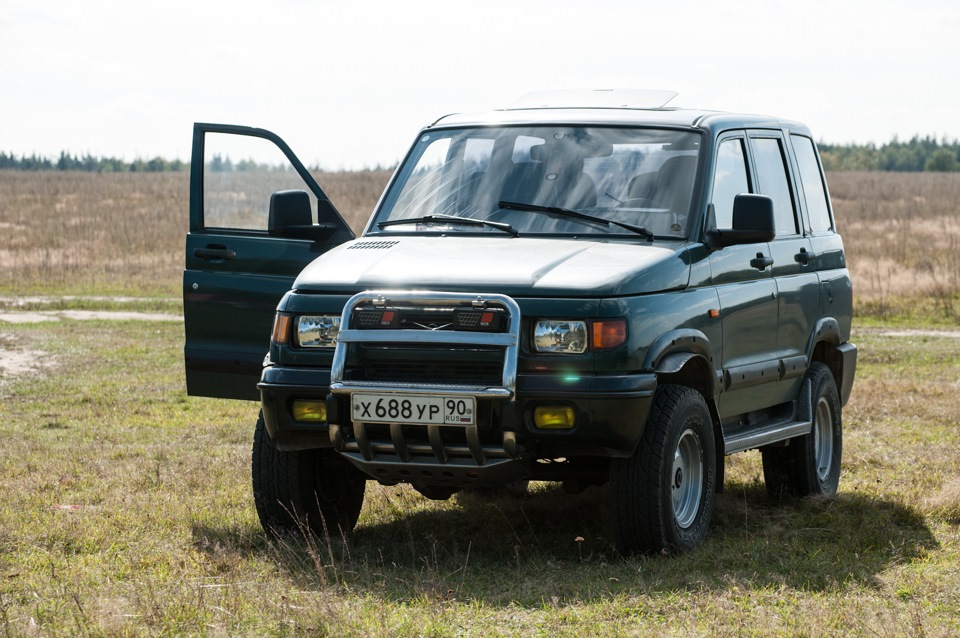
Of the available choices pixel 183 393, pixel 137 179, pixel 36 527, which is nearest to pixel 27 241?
pixel 183 393

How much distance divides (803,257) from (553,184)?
1.93m

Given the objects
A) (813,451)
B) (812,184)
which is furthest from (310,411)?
(812,184)

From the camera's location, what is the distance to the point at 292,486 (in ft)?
21.4

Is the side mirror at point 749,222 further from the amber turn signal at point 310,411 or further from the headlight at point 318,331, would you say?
the amber turn signal at point 310,411

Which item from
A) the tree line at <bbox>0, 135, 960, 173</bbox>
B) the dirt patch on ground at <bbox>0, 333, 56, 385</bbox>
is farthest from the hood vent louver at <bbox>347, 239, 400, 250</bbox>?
the tree line at <bbox>0, 135, 960, 173</bbox>

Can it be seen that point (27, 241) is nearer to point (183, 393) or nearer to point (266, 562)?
point (183, 393)

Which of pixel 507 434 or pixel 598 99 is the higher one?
pixel 598 99

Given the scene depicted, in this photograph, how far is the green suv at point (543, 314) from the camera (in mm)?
5684

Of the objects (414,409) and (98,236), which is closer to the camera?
(414,409)

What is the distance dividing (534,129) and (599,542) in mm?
2182

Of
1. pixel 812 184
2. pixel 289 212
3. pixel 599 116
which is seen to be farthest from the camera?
pixel 812 184

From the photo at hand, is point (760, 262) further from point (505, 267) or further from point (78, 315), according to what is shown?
point (78, 315)

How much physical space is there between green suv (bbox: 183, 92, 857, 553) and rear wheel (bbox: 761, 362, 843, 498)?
2 cm

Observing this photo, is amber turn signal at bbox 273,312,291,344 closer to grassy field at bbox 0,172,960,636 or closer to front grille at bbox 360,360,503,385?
front grille at bbox 360,360,503,385
